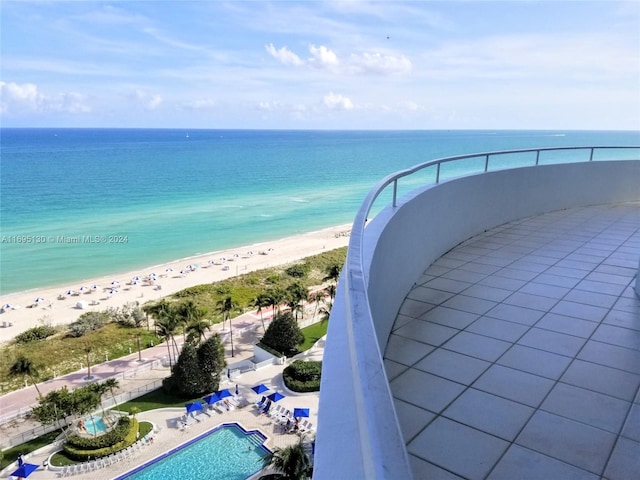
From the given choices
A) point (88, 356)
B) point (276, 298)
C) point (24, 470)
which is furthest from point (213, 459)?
point (276, 298)

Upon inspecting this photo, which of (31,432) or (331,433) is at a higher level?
(331,433)

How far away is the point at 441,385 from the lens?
2971 millimetres

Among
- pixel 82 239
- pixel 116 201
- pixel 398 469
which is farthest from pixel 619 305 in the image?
pixel 116 201

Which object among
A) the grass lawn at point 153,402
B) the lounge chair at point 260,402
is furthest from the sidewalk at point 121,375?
the lounge chair at point 260,402

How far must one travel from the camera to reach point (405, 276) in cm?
431

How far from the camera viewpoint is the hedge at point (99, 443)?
14.6m

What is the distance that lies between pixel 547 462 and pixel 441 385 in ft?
2.58

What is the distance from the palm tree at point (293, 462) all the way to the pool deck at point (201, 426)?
4.79ft

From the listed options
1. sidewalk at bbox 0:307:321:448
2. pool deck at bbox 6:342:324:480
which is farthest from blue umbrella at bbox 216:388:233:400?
sidewalk at bbox 0:307:321:448

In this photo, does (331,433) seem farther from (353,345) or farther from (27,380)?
(27,380)

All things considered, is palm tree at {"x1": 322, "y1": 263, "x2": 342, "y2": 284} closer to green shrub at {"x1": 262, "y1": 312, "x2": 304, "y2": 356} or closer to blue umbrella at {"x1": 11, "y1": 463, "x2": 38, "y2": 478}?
green shrub at {"x1": 262, "y1": 312, "x2": 304, "y2": 356}

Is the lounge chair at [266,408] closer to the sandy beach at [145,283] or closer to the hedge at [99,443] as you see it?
the hedge at [99,443]

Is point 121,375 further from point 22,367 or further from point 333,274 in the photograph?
Result: point 333,274

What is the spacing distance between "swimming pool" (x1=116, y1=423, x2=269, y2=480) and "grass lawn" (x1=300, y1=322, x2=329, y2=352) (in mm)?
6568
